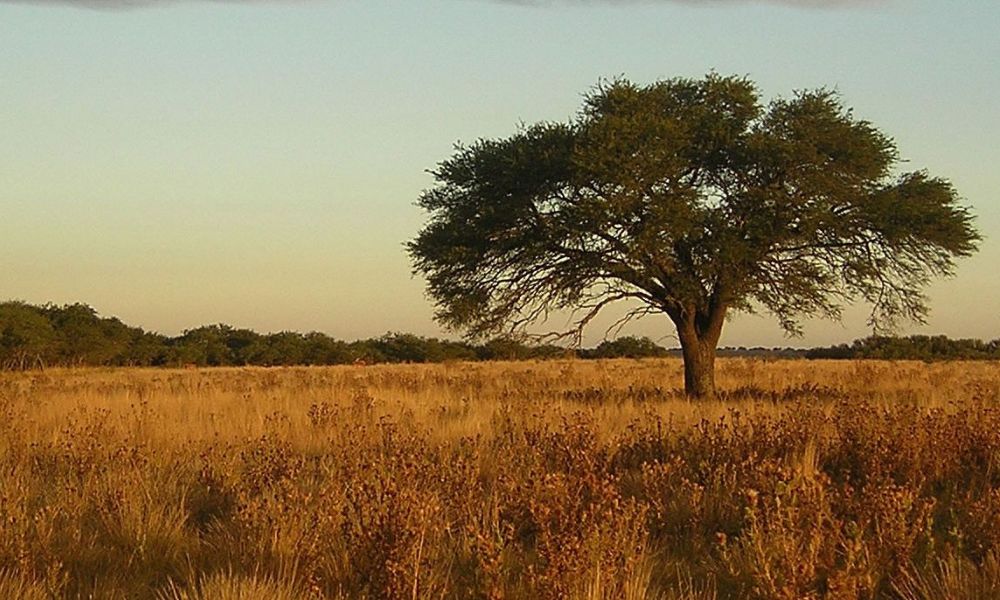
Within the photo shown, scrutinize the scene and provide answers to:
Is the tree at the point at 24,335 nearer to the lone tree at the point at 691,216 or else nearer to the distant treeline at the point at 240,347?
the distant treeline at the point at 240,347

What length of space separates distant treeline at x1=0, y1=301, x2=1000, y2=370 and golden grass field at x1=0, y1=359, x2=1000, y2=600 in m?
35.3

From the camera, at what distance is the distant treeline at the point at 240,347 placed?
51.5 m

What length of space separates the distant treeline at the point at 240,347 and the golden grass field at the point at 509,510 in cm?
3535

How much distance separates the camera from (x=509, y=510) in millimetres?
6742

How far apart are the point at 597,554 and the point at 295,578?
1.69 m

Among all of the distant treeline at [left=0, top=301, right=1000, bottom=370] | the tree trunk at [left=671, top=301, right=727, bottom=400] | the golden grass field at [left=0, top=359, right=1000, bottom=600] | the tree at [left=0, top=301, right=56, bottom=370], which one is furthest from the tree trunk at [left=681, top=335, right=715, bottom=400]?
the tree at [left=0, top=301, right=56, bottom=370]

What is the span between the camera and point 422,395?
1772 cm

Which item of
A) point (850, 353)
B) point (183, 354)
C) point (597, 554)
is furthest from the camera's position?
point (850, 353)

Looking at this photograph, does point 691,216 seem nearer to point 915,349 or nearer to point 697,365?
point 697,365

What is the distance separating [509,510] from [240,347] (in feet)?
206

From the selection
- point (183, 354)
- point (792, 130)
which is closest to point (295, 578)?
point (792, 130)

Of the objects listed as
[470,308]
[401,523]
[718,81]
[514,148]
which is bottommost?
[401,523]

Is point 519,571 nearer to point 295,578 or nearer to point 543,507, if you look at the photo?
point 543,507

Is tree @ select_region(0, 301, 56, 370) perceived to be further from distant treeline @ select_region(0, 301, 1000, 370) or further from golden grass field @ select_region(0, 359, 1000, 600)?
golden grass field @ select_region(0, 359, 1000, 600)
